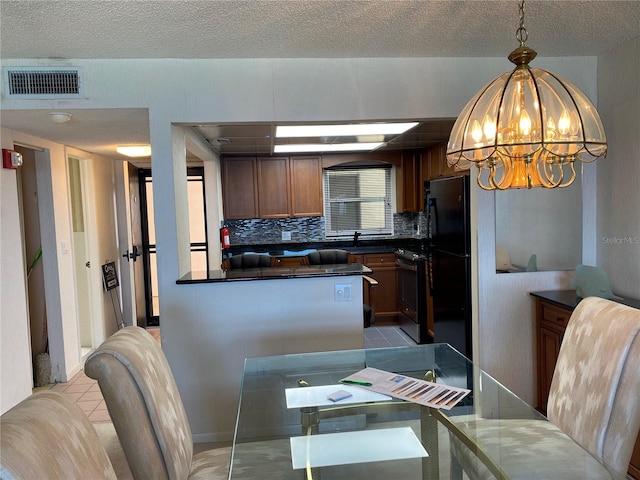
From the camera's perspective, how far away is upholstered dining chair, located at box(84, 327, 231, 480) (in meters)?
1.33

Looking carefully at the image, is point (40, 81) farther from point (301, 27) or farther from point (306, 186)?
point (306, 186)

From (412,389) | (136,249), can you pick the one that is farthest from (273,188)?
(412,389)

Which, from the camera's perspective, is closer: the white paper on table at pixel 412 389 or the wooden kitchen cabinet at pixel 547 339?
the white paper on table at pixel 412 389

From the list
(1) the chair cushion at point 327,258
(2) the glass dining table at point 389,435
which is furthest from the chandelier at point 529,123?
(1) the chair cushion at point 327,258

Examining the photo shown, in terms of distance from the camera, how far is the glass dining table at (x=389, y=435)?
1425 mm

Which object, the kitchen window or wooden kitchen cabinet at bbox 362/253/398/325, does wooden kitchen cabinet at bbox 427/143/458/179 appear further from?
wooden kitchen cabinet at bbox 362/253/398/325

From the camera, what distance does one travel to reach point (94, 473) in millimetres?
975

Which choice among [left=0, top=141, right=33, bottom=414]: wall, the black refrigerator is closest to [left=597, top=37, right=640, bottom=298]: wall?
the black refrigerator

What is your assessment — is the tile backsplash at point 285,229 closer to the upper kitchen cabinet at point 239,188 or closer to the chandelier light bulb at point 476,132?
the upper kitchen cabinet at point 239,188

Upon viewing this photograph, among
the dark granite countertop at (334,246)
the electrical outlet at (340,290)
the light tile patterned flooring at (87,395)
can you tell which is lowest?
the light tile patterned flooring at (87,395)

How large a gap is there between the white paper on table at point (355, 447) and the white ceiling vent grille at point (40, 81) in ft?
7.57

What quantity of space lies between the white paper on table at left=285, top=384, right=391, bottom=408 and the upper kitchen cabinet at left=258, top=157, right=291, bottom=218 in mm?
3744

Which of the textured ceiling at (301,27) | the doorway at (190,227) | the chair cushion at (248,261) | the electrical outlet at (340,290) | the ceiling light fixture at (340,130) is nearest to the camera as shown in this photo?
the textured ceiling at (301,27)

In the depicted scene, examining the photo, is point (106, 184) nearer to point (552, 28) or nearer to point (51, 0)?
point (51, 0)
